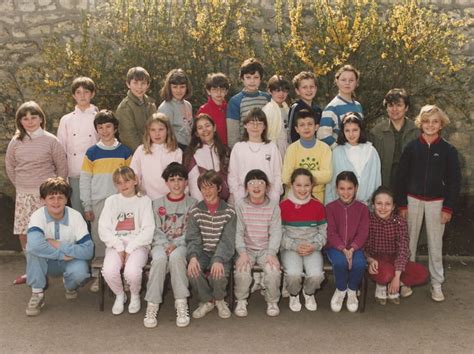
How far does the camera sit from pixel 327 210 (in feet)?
14.8

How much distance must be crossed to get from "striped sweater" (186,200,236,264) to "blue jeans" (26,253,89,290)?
0.90 m

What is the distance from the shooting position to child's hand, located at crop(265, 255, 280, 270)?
425cm

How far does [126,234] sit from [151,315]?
2.40 ft

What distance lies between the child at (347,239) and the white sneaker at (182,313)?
118cm

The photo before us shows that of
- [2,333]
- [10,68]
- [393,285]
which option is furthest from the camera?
[10,68]

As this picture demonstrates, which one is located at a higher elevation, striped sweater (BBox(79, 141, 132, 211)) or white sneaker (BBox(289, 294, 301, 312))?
striped sweater (BBox(79, 141, 132, 211))

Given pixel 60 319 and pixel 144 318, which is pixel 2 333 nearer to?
pixel 60 319

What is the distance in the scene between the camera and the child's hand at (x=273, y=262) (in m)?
4.25

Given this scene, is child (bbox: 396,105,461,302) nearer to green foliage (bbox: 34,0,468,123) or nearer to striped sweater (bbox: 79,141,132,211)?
green foliage (bbox: 34,0,468,123)

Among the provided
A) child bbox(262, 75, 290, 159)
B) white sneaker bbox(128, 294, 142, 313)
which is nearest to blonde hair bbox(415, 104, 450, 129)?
child bbox(262, 75, 290, 159)

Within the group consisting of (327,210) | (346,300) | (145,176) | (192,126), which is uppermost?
(192,126)

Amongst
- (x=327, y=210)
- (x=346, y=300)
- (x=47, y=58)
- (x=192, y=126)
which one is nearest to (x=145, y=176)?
(x=192, y=126)

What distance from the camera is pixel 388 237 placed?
14.6 feet

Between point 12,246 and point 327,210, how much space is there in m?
3.47
